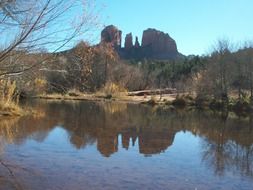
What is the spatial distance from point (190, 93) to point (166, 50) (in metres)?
89.8

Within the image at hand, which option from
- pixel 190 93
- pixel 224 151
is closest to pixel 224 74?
pixel 190 93

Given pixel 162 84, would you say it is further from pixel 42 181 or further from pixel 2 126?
pixel 42 181

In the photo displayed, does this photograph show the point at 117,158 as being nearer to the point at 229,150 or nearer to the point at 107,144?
the point at 107,144

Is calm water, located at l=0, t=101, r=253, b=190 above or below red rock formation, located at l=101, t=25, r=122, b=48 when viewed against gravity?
below

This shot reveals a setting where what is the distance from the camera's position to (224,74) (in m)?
43.1

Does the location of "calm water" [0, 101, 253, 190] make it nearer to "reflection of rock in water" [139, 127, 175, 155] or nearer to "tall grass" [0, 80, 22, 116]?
"reflection of rock in water" [139, 127, 175, 155]

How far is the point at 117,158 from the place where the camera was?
11.0 meters

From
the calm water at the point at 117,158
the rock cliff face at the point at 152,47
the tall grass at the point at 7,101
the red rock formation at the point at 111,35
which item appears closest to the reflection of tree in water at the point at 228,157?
the calm water at the point at 117,158

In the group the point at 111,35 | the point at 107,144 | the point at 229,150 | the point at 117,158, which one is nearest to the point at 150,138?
the point at 107,144

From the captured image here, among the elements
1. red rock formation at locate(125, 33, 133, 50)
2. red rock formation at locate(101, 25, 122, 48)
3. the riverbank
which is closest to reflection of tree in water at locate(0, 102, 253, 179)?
red rock formation at locate(101, 25, 122, 48)

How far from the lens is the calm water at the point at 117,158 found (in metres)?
8.31

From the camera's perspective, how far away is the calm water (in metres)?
8.31

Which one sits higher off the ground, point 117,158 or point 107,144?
point 107,144


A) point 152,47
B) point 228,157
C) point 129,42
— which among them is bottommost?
point 228,157
